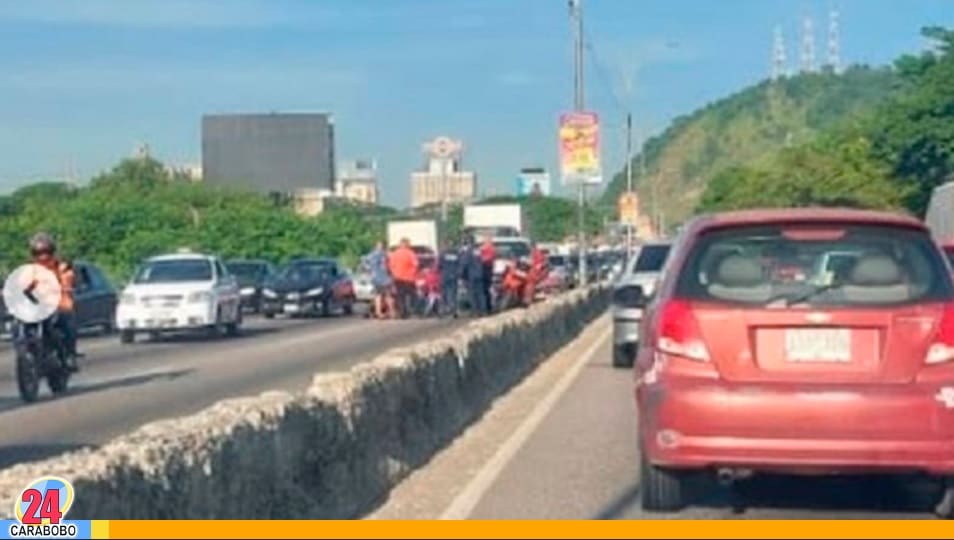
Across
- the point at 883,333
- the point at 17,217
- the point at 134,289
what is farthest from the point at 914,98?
the point at 883,333

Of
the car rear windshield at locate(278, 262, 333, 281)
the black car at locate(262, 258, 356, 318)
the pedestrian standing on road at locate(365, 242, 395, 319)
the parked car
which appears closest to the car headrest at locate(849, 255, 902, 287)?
the parked car

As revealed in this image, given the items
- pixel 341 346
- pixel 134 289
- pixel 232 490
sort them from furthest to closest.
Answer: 1. pixel 134 289
2. pixel 341 346
3. pixel 232 490

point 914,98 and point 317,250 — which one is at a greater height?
point 914,98

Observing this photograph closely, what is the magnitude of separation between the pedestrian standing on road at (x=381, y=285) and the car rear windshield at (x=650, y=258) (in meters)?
16.6

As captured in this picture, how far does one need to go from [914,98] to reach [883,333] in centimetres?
6999

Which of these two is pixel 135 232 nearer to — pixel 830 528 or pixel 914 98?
pixel 914 98

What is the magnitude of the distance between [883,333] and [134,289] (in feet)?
91.5

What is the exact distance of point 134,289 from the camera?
37.9m

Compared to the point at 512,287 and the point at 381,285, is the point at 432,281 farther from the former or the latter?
the point at 512,287

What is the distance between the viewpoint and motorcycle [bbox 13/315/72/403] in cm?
2259

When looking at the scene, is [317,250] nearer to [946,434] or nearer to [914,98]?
[914,98]

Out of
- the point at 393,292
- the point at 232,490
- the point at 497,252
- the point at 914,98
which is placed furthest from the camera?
the point at 914,98

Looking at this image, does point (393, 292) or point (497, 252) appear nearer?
point (393, 292)

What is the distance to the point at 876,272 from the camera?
11.6 metres
